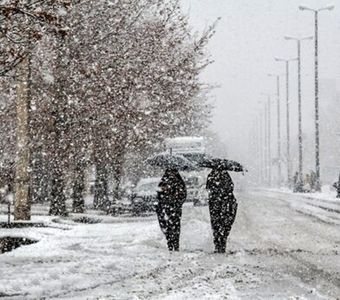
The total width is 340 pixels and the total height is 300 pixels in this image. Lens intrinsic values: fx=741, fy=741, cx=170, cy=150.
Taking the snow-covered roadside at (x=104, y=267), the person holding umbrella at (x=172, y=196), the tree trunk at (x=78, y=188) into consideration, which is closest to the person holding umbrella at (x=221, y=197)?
the person holding umbrella at (x=172, y=196)

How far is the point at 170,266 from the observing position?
456 inches

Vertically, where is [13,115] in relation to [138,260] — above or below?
above

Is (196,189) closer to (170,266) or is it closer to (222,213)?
(222,213)

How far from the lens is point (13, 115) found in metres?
27.0

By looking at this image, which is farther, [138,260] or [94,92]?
[94,92]

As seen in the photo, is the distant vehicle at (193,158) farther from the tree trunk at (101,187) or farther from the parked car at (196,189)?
the tree trunk at (101,187)

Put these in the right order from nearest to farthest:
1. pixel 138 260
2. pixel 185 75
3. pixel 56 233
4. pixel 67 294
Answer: pixel 67 294, pixel 138 260, pixel 56 233, pixel 185 75

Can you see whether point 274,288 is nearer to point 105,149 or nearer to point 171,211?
point 171,211

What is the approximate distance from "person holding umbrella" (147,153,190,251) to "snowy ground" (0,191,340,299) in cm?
37

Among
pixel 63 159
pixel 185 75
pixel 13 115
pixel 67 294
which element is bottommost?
pixel 67 294

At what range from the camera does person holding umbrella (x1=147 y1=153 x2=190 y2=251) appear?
14273 mm

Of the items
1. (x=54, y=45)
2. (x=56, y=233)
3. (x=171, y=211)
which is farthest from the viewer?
(x=54, y=45)

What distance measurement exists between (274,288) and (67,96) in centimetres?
1586

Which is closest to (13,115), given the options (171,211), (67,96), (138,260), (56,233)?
(67,96)
